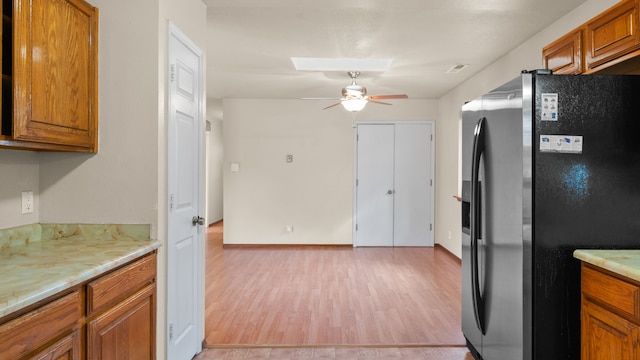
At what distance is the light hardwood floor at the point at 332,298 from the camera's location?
3.05 meters

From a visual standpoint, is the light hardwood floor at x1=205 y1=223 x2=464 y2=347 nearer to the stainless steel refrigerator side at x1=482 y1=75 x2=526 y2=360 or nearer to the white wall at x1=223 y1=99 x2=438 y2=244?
the white wall at x1=223 y1=99 x2=438 y2=244

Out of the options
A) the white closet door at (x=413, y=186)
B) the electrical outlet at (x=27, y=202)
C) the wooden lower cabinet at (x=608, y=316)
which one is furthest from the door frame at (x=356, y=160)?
the electrical outlet at (x=27, y=202)

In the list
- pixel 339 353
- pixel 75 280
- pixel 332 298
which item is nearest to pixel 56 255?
pixel 75 280

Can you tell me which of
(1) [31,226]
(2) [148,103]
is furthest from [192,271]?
(2) [148,103]

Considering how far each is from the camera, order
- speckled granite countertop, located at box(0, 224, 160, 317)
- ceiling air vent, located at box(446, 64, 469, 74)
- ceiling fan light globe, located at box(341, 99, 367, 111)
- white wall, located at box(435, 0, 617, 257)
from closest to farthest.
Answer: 1. speckled granite countertop, located at box(0, 224, 160, 317)
2. white wall, located at box(435, 0, 617, 257)
3. ceiling air vent, located at box(446, 64, 469, 74)
4. ceiling fan light globe, located at box(341, 99, 367, 111)

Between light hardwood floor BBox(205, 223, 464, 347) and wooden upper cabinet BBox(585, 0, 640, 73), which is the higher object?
wooden upper cabinet BBox(585, 0, 640, 73)

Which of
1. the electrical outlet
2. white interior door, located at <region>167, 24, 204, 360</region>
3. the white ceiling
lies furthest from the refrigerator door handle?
the electrical outlet

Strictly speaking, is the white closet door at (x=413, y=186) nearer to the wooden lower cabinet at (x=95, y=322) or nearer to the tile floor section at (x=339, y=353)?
the tile floor section at (x=339, y=353)

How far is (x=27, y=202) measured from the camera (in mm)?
2055

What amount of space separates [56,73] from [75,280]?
94cm

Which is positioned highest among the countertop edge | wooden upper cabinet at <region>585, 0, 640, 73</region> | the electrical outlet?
wooden upper cabinet at <region>585, 0, 640, 73</region>

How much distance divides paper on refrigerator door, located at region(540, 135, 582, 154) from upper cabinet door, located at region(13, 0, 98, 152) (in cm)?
221

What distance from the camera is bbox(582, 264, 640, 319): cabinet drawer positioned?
1553 mm

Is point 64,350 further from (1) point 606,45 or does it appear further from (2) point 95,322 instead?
(1) point 606,45
